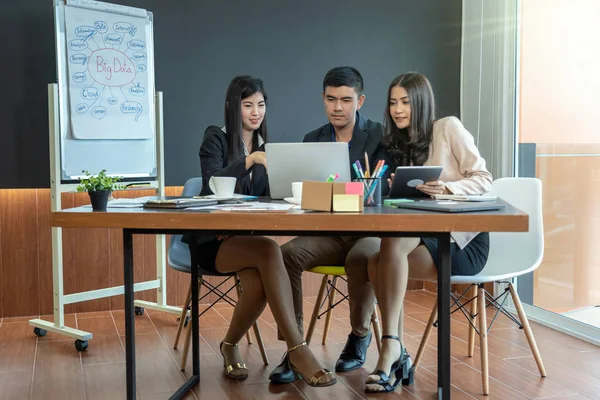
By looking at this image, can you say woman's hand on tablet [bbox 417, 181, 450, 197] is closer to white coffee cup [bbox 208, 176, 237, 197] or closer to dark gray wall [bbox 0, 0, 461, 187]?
white coffee cup [bbox 208, 176, 237, 197]

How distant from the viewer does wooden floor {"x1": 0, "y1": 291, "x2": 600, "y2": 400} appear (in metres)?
2.80

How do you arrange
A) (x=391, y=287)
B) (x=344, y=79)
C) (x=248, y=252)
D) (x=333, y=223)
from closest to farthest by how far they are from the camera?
1. (x=333, y=223)
2. (x=391, y=287)
3. (x=248, y=252)
4. (x=344, y=79)

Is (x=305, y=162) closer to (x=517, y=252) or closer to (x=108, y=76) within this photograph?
(x=517, y=252)

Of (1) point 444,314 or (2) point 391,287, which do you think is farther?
(2) point 391,287

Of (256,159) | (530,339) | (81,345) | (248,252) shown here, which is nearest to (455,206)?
(248,252)

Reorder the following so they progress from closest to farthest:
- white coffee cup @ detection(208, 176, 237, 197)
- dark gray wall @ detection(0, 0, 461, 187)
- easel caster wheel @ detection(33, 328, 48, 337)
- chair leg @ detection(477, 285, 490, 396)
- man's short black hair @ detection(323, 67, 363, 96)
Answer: white coffee cup @ detection(208, 176, 237, 197) < chair leg @ detection(477, 285, 490, 396) < man's short black hair @ detection(323, 67, 363, 96) < easel caster wheel @ detection(33, 328, 48, 337) < dark gray wall @ detection(0, 0, 461, 187)

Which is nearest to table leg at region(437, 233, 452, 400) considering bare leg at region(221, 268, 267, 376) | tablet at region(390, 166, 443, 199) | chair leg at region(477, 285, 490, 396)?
tablet at region(390, 166, 443, 199)

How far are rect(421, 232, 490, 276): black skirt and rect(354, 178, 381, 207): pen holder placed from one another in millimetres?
470

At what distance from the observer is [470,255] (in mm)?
2805

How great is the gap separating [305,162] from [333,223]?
0.55 meters

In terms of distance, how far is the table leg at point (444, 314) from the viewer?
85.2 inches

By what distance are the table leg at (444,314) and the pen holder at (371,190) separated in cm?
27

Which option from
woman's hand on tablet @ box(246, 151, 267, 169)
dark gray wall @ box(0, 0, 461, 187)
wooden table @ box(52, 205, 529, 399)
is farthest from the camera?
dark gray wall @ box(0, 0, 461, 187)

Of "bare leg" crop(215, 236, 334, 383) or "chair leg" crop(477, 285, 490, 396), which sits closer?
"bare leg" crop(215, 236, 334, 383)
